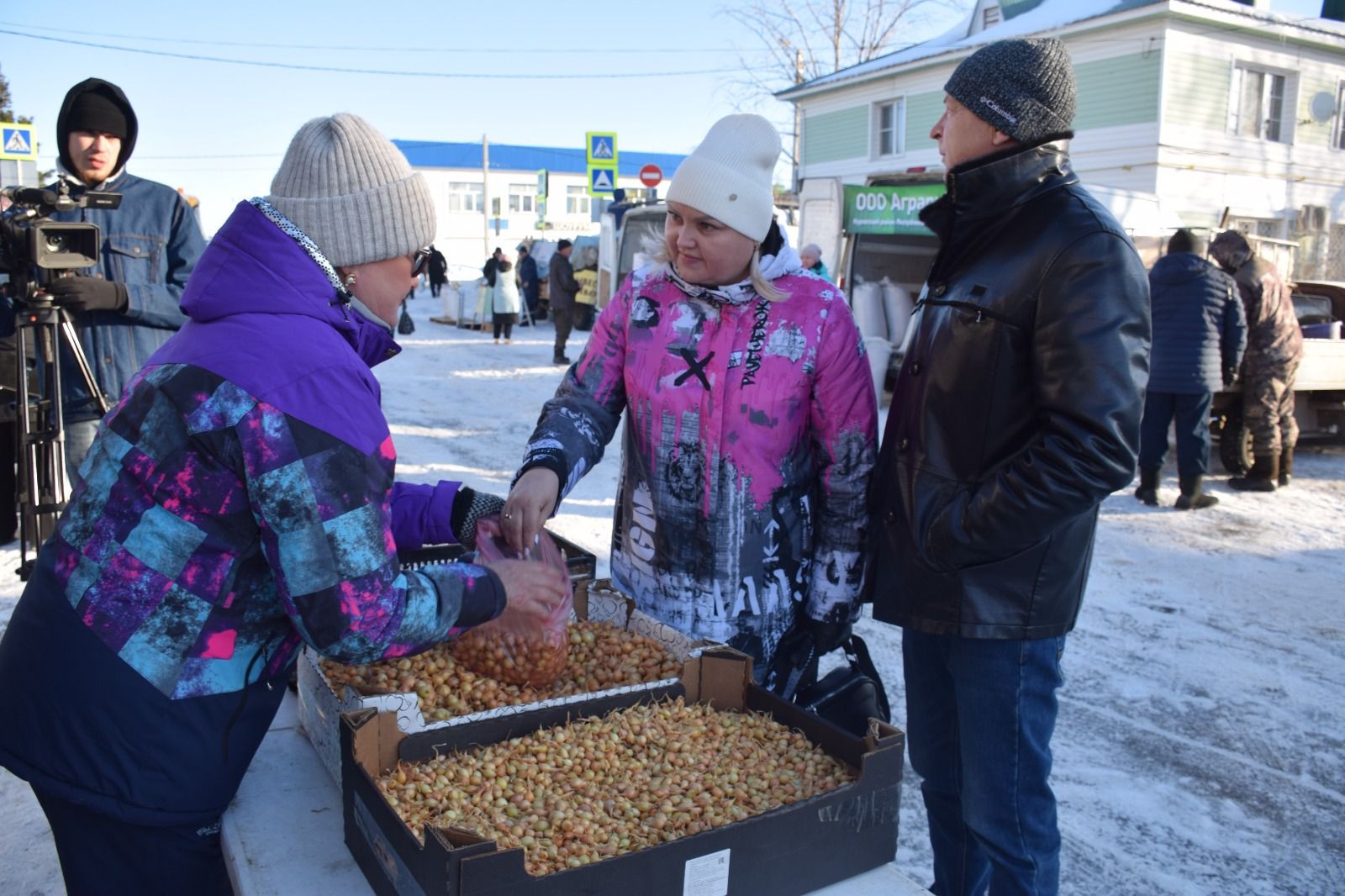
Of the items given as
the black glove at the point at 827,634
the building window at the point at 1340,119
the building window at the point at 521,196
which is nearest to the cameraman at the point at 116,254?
the black glove at the point at 827,634

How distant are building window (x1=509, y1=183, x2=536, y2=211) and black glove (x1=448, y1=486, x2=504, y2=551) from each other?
58162 millimetres

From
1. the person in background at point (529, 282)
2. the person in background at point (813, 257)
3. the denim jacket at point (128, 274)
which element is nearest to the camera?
the denim jacket at point (128, 274)

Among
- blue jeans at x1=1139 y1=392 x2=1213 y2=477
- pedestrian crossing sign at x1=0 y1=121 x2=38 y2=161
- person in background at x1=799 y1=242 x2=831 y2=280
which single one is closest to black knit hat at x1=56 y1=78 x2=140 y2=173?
blue jeans at x1=1139 y1=392 x2=1213 y2=477

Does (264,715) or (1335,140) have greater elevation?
(1335,140)

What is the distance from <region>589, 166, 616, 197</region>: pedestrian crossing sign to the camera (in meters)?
17.0

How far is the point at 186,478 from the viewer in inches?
59.6

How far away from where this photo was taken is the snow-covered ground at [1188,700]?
323cm

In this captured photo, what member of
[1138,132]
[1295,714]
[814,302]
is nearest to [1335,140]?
[1138,132]

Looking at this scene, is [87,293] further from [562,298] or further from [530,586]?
[562,298]

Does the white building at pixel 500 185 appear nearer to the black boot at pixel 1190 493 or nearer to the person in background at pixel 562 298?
the person in background at pixel 562 298

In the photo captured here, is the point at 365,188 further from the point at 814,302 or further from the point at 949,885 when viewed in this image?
the point at 949,885

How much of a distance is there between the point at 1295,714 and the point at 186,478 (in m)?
4.59

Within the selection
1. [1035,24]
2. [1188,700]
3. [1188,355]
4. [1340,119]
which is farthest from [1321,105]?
[1188,700]

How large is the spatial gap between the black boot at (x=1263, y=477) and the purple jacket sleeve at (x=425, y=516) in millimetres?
8160
